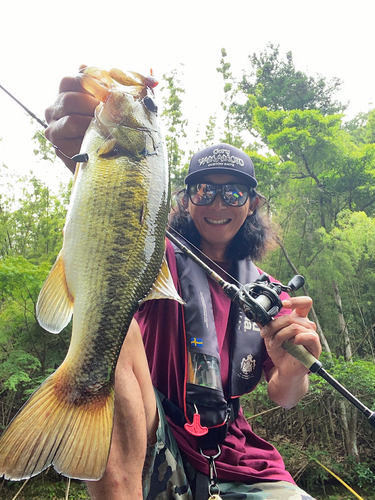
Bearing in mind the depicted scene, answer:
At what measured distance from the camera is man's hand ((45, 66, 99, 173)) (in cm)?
158

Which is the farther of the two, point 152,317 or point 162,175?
point 152,317

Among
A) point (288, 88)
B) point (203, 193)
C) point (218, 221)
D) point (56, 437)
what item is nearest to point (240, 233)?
point (218, 221)

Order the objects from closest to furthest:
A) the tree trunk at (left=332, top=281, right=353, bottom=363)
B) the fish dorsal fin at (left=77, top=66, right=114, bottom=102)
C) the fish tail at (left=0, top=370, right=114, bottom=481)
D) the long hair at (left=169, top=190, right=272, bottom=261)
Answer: the fish tail at (left=0, top=370, right=114, bottom=481) < the fish dorsal fin at (left=77, top=66, right=114, bottom=102) < the long hair at (left=169, top=190, right=272, bottom=261) < the tree trunk at (left=332, top=281, right=353, bottom=363)

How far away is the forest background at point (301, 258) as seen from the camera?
6250 millimetres

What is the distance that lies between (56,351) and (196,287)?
5058 millimetres

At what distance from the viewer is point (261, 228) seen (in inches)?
128

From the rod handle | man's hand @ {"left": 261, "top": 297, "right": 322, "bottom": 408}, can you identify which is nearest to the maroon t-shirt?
man's hand @ {"left": 261, "top": 297, "right": 322, "bottom": 408}

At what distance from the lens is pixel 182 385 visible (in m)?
2.10

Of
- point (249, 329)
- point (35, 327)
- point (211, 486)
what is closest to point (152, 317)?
point (249, 329)

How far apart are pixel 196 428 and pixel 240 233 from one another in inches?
62.7

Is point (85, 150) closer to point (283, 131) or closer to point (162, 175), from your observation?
point (162, 175)

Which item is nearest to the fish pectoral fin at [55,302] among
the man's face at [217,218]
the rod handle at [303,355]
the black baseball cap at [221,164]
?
the rod handle at [303,355]

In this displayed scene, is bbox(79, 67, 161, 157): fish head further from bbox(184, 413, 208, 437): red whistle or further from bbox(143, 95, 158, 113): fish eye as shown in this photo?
bbox(184, 413, 208, 437): red whistle

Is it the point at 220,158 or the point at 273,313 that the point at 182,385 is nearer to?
the point at 273,313
